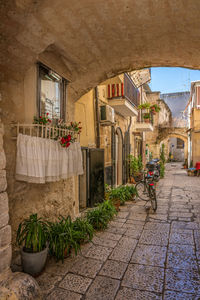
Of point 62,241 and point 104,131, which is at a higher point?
point 104,131

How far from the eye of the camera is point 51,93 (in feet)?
12.8

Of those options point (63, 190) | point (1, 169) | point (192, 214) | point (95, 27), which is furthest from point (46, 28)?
point (192, 214)

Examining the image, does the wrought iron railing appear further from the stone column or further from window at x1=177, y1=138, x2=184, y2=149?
window at x1=177, y1=138, x2=184, y2=149

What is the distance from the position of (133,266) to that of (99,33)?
357cm

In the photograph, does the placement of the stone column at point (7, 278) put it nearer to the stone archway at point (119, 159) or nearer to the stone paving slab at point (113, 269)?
the stone paving slab at point (113, 269)

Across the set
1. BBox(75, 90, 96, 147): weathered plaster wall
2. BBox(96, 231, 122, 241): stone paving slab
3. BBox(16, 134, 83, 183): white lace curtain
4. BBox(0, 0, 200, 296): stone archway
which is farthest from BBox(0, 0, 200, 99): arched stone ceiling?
BBox(96, 231, 122, 241): stone paving slab

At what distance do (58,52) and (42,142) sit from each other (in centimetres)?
170

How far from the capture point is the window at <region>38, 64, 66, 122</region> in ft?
11.8

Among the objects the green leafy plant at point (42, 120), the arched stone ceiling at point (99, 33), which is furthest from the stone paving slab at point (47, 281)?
the arched stone ceiling at point (99, 33)

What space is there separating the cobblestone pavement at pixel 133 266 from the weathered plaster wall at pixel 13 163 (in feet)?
2.99

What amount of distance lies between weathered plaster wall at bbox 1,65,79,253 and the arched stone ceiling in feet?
0.82

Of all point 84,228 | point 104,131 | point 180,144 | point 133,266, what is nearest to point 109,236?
point 84,228

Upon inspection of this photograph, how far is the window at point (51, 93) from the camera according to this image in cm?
358

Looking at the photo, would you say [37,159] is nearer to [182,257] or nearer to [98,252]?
[98,252]
